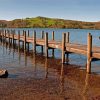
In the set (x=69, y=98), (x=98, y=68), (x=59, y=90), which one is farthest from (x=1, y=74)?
(x=98, y=68)

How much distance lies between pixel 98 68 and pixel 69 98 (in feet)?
35.4

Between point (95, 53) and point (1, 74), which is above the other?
point (95, 53)

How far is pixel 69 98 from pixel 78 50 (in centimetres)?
933

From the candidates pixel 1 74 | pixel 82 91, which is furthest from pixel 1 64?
pixel 82 91

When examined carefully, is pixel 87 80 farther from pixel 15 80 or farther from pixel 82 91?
pixel 15 80

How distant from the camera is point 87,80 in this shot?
71.6 ft

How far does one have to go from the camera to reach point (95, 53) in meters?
23.1

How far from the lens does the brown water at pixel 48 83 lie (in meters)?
17.5

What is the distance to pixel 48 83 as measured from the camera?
804 inches

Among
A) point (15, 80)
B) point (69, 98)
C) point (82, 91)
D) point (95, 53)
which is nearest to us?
point (69, 98)

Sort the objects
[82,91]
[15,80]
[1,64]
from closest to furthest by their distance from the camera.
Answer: [82,91] → [15,80] → [1,64]

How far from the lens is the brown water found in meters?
17.5

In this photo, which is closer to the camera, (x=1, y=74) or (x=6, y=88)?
(x=6, y=88)

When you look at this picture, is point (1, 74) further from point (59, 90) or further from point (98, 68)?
point (98, 68)
